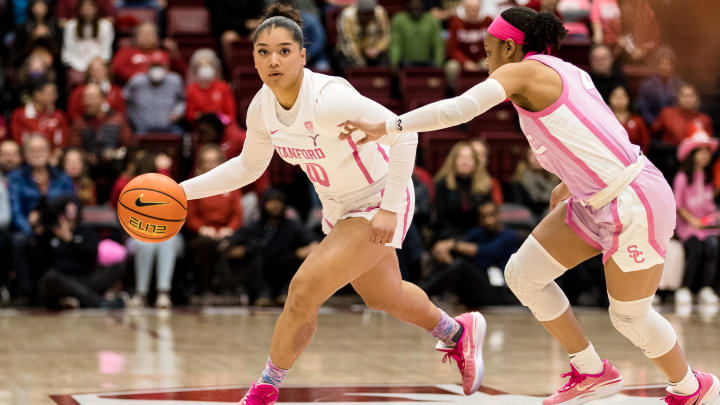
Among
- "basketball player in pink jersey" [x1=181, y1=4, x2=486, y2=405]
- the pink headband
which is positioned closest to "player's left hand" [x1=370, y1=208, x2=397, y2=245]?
"basketball player in pink jersey" [x1=181, y1=4, x2=486, y2=405]

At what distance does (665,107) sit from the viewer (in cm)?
1155

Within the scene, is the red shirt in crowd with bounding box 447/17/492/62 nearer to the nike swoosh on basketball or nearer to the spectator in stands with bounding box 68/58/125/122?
the spectator in stands with bounding box 68/58/125/122

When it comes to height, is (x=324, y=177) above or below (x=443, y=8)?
below

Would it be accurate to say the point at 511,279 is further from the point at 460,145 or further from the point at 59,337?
the point at 460,145

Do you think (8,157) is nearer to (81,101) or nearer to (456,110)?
(81,101)

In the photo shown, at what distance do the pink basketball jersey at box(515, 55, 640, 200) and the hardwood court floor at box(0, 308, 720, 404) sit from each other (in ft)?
4.45

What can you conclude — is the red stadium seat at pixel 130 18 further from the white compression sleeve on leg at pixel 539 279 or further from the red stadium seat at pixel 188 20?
the white compression sleeve on leg at pixel 539 279

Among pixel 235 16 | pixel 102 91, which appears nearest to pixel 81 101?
pixel 102 91

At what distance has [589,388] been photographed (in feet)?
14.9

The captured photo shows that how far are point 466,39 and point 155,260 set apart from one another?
4692 mm

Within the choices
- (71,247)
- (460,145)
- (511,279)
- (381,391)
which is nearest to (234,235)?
(71,247)

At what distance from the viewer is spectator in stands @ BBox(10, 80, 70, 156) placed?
419 inches

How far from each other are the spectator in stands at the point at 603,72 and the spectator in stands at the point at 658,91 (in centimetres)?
32

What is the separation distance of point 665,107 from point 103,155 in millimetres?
5796
